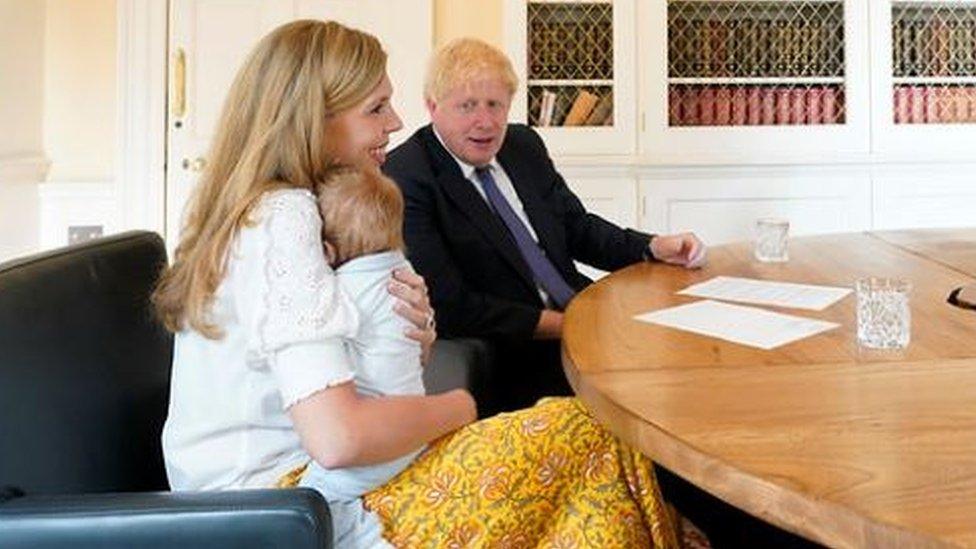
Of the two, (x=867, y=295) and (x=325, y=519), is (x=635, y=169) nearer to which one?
(x=867, y=295)

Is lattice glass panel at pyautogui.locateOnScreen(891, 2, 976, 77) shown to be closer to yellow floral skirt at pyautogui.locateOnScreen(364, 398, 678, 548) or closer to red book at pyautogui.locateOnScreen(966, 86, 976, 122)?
red book at pyautogui.locateOnScreen(966, 86, 976, 122)

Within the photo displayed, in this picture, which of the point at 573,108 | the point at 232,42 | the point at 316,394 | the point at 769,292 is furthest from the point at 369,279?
the point at 232,42

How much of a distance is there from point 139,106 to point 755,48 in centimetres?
242

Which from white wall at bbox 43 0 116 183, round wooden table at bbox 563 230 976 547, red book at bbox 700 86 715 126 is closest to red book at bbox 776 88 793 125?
red book at bbox 700 86 715 126

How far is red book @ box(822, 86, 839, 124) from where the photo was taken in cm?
350

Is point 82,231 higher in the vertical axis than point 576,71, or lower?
lower

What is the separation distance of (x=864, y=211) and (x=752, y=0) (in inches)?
36.9

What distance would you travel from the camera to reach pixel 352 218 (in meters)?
1.13

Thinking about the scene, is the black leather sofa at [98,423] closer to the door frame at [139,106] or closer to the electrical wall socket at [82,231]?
the door frame at [139,106]

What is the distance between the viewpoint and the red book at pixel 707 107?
11.5ft

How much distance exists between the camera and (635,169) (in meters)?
3.43

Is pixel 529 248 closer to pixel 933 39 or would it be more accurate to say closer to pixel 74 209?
pixel 74 209

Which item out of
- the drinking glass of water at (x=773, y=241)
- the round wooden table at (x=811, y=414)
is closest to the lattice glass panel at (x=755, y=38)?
the drinking glass of water at (x=773, y=241)

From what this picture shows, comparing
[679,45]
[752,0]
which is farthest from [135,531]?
[752,0]
